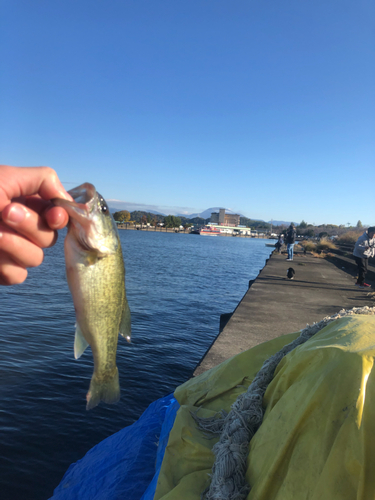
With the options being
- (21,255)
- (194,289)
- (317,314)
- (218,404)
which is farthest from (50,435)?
(194,289)

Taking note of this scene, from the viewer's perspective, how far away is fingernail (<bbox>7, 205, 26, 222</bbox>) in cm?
150

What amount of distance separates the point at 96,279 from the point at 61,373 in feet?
23.6

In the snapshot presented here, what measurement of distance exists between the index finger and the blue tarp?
84.6 inches

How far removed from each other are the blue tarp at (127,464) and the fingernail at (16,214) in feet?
6.78

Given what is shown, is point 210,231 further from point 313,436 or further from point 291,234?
point 313,436

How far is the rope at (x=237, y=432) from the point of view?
1929mm

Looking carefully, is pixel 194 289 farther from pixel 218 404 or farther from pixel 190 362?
pixel 218 404

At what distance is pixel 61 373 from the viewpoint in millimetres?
7812

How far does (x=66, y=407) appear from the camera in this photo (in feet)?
21.5

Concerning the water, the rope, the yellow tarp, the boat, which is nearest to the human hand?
the yellow tarp

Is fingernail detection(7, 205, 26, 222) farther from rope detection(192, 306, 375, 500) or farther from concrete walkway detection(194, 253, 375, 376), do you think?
concrete walkway detection(194, 253, 375, 376)

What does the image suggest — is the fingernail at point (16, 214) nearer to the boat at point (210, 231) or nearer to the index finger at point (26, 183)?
Result: the index finger at point (26, 183)

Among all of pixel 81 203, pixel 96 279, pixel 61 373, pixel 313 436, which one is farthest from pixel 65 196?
pixel 61 373

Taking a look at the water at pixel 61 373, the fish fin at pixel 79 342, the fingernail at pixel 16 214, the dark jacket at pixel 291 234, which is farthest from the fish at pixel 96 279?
the dark jacket at pixel 291 234
